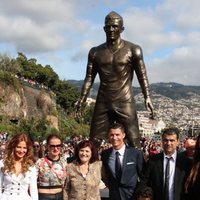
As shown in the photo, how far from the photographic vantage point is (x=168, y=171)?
5.50 metres

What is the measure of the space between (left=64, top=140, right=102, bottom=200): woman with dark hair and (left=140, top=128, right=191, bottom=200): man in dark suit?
1.86 ft

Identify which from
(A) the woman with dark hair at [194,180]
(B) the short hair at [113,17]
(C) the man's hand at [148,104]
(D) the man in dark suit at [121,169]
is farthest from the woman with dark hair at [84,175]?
Result: (B) the short hair at [113,17]

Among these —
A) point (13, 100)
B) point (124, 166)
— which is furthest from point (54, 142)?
point (13, 100)

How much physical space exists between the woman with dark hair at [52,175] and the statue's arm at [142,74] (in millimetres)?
2864

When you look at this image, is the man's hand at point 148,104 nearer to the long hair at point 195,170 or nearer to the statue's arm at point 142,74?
the statue's arm at point 142,74

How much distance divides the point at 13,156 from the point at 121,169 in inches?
51.1

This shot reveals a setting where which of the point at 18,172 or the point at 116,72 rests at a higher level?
the point at 116,72

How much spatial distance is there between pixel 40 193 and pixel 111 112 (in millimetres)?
2776

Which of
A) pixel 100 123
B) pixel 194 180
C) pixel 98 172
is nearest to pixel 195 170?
pixel 194 180

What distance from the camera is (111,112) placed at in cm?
832

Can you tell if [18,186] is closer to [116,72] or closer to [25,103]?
[116,72]

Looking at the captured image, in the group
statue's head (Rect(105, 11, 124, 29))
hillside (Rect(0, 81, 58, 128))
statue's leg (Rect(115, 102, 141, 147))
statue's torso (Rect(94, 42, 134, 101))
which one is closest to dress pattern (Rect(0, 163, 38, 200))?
statue's leg (Rect(115, 102, 141, 147))

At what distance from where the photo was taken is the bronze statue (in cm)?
823

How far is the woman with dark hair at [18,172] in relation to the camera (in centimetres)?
544
